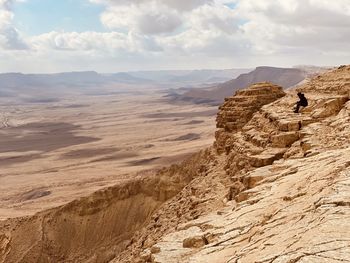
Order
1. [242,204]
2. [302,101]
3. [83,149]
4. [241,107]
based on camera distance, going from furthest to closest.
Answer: [83,149], [241,107], [302,101], [242,204]

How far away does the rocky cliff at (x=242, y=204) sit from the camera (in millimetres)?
8766

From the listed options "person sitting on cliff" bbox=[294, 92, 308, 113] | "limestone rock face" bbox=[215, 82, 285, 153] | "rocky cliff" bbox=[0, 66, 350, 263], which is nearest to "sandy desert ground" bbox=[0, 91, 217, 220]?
"rocky cliff" bbox=[0, 66, 350, 263]

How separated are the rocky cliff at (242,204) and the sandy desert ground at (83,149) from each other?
17.2 metres

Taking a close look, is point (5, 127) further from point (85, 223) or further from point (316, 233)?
point (316, 233)

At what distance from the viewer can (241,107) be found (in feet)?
81.1

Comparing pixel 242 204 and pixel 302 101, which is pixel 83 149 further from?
pixel 242 204

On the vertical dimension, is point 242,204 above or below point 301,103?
below

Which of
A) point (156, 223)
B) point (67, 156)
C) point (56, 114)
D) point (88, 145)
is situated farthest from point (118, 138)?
point (156, 223)

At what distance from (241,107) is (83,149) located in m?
76.6

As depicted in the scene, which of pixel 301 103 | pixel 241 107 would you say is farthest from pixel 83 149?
pixel 301 103

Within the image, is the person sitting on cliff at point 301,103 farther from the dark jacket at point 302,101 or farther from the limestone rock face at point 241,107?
the limestone rock face at point 241,107

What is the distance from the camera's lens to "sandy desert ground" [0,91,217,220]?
201 ft

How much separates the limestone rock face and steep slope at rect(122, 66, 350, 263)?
142 cm

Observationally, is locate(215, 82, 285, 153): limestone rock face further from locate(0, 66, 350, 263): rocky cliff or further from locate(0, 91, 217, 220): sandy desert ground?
locate(0, 91, 217, 220): sandy desert ground
